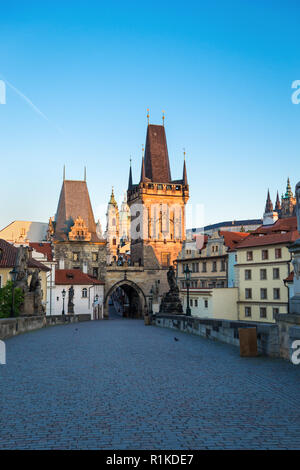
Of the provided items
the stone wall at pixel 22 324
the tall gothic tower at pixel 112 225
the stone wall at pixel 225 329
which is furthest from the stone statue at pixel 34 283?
the tall gothic tower at pixel 112 225

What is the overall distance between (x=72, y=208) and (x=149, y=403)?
78.8 m

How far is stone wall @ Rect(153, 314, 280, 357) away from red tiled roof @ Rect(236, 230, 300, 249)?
23516 mm

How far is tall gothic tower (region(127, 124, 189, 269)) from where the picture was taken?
8262cm

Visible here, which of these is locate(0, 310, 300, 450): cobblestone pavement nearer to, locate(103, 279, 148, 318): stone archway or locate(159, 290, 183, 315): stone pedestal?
locate(159, 290, 183, 315): stone pedestal

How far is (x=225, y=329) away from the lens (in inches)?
654

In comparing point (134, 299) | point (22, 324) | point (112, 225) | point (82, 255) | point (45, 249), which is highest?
point (112, 225)

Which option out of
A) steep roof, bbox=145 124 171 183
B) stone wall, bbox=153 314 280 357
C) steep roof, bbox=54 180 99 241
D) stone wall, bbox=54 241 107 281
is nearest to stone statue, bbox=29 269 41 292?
stone wall, bbox=153 314 280 357

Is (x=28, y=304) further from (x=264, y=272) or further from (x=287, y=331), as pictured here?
(x=264, y=272)

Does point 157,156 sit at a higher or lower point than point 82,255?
higher

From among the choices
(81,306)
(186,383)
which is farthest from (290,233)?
(186,383)

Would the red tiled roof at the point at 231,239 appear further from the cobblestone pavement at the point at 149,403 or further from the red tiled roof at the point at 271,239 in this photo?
the cobblestone pavement at the point at 149,403

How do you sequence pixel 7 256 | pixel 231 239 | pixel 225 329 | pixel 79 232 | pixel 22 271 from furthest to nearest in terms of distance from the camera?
1. pixel 79 232
2. pixel 231 239
3. pixel 7 256
4. pixel 22 271
5. pixel 225 329

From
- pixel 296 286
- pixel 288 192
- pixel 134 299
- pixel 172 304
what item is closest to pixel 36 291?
pixel 172 304
